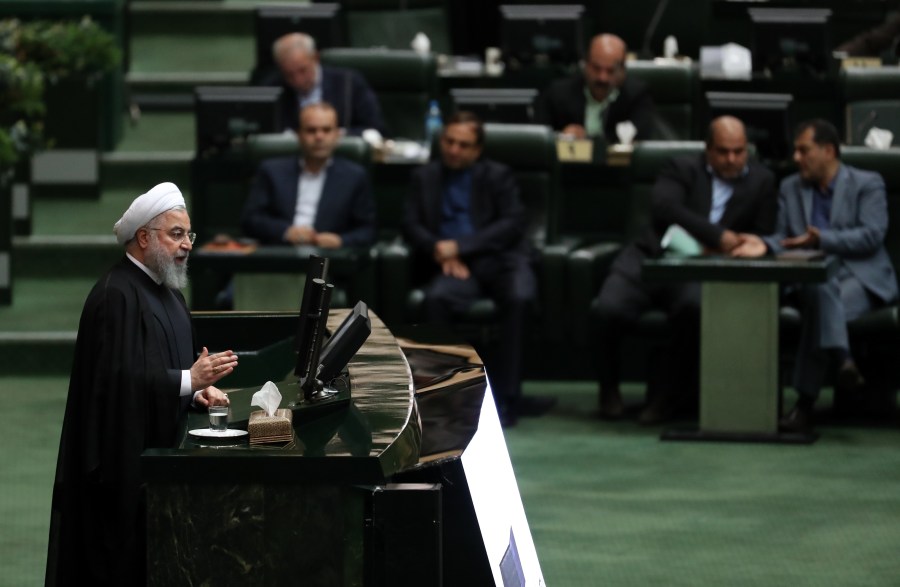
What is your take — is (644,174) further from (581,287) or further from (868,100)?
(868,100)

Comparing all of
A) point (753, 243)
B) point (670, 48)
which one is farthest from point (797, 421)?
point (670, 48)

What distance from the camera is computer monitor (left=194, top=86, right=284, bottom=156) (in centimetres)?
841

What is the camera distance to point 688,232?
7.23 metres

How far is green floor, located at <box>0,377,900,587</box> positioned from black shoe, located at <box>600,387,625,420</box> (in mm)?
83

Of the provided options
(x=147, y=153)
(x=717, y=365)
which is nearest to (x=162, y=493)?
(x=717, y=365)

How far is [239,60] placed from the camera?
35.0 feet

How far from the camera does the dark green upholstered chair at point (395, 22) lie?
10.3 meters

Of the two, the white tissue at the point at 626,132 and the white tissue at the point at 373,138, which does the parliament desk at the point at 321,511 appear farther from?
the white tissue at the point at 626,132

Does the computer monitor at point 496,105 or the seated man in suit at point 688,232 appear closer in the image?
the seated man in suit at point 688,232

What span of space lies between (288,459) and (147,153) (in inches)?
267

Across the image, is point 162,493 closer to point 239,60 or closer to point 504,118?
point 504,118

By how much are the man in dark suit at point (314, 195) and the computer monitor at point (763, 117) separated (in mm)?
1588

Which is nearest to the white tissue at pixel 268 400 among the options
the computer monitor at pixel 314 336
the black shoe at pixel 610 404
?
the computer monitor at pixel 314 336

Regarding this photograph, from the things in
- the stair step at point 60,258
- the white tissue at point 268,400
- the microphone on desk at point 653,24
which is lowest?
the stair step at point 60,258
